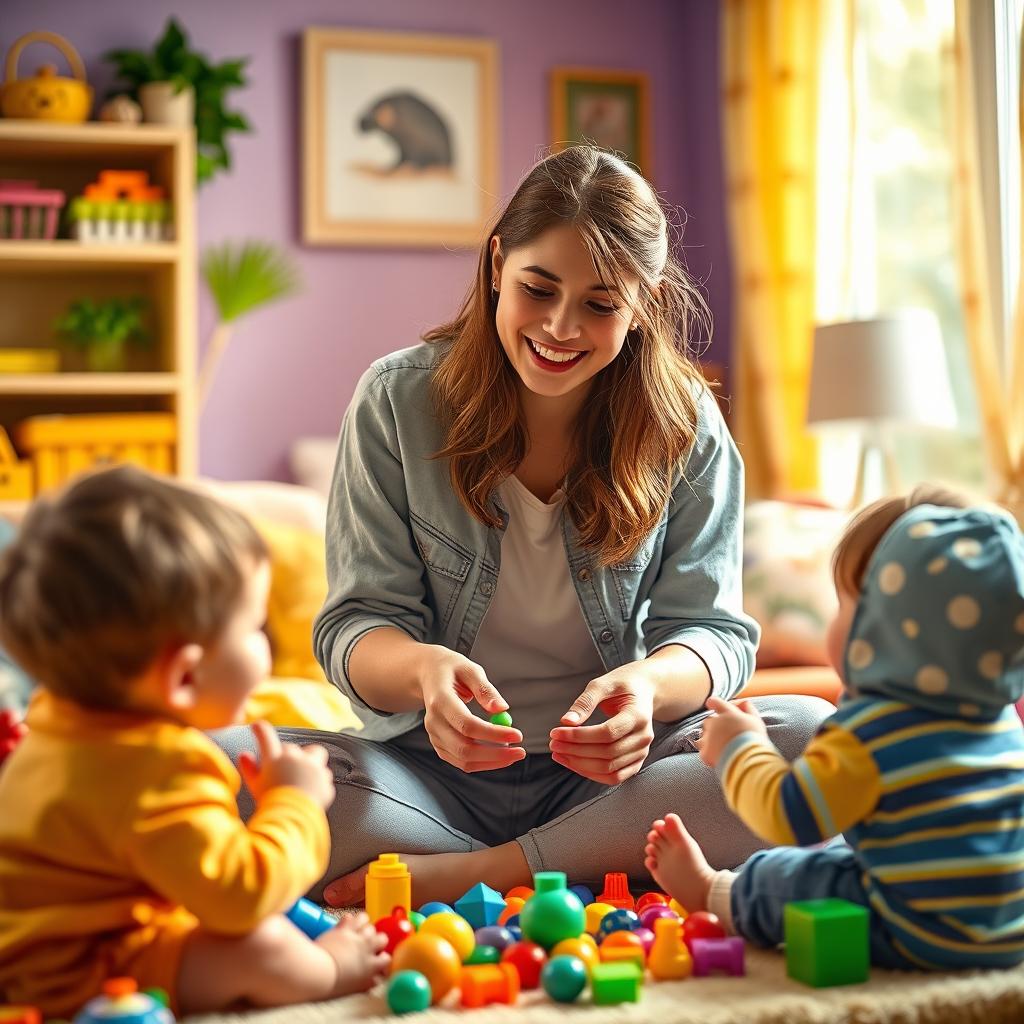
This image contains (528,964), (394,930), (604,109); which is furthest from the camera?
(604,109)

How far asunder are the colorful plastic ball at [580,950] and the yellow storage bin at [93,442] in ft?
8.62

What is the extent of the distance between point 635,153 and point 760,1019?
380 centimetres

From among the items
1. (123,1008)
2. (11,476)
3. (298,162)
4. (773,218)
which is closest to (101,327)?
(11,476)

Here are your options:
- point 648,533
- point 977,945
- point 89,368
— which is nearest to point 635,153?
point 89,368

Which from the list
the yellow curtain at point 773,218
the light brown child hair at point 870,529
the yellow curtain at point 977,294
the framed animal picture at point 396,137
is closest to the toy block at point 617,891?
the light brown child hair at point 870,529

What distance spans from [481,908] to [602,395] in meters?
0.72

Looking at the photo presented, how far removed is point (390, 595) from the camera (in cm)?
171

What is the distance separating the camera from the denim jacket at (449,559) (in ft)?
5.69

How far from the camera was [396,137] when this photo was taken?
4.25 m

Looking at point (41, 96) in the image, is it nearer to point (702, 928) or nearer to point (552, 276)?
point (552, 276)

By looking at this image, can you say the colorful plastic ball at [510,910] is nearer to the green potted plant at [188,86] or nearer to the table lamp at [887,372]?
the table lamp at [887,372]

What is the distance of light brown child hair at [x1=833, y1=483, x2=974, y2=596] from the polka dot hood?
0.24ft

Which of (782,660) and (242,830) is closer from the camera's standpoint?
(242,830)

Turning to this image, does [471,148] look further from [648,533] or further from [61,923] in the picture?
[61,923]
